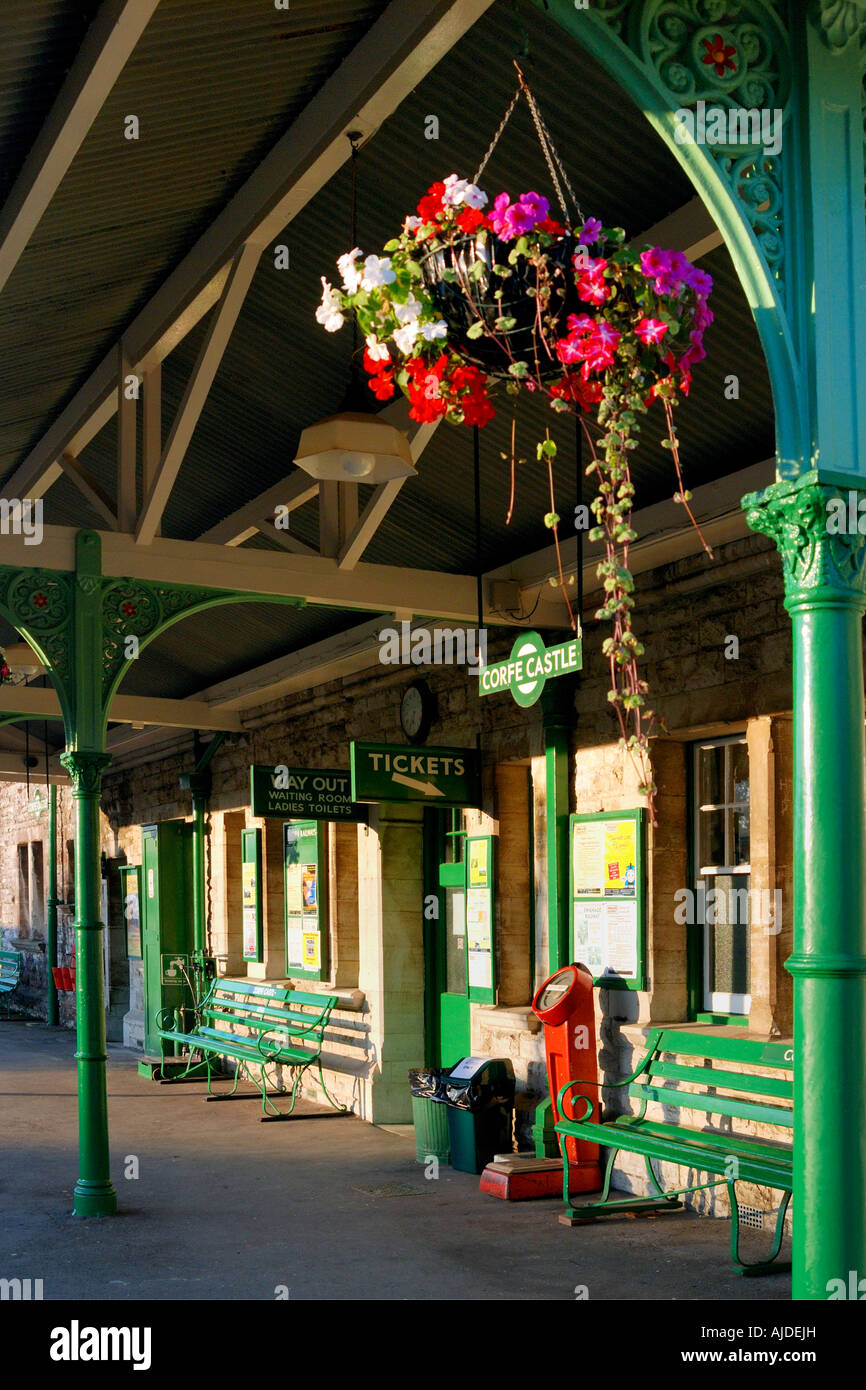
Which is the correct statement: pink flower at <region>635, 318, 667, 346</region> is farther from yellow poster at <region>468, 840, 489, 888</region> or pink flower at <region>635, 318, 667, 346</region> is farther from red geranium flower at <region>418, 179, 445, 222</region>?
yellow poster at <region>468, 840, 489, 888</region>

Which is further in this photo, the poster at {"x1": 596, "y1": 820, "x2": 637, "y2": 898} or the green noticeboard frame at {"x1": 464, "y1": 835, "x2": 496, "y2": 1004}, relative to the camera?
the green noticeboard frame at {"x1": 464, "y1": 835, "x2": 496, "y2": 1004}

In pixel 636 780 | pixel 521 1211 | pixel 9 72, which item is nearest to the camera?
pixel 9 72

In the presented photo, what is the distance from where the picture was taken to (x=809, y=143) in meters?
3.18

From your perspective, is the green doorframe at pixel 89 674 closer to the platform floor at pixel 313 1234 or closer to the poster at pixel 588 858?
the platform floor at pixel 313 1234

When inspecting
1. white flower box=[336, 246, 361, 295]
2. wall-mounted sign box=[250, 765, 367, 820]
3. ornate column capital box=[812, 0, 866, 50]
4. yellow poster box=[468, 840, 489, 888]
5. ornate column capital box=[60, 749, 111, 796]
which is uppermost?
ornate column capital box=[812, 0, 866, 50]

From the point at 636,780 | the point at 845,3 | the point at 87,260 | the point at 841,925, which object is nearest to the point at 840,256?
the point at 845,3

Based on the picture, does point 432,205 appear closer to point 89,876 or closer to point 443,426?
point 443,426

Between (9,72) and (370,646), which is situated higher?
(9,72)

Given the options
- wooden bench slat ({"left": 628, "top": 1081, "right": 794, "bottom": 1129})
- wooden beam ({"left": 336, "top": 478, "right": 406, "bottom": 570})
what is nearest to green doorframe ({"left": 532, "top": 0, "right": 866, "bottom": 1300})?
wooden bench slat ({"left": 628, "top": 1081, "right": 794, "bottom": 1129})

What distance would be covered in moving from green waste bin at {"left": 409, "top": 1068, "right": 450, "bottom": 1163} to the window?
214 centimetres

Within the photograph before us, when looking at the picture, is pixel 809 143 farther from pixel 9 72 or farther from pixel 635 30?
pixel 9 72

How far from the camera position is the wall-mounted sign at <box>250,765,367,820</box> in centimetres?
1034

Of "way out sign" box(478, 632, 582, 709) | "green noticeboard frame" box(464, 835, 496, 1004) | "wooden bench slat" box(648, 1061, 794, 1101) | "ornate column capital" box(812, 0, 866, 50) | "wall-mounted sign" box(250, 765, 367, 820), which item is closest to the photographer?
"ornate column capital" box(812, 0, 866, 50)
